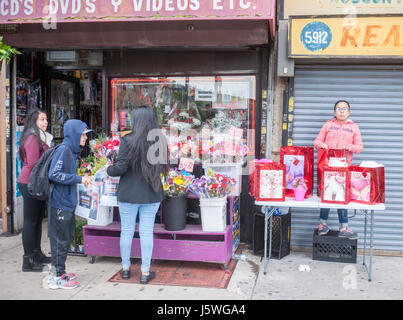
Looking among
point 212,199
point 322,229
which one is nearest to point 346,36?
point 322,229

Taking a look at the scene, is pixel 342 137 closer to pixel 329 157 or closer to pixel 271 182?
pixel 329 157

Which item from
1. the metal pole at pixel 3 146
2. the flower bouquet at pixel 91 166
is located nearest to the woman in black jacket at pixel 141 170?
the flower bouquet at pixel 91 166

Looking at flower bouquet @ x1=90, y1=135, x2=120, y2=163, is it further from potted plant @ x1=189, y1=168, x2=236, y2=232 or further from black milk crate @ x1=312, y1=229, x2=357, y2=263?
black milk crate @ x1=312, y1=229, x2=357, y2=263

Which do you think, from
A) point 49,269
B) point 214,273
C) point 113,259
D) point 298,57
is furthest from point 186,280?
point 298,57

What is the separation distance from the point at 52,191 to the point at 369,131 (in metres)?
4.01

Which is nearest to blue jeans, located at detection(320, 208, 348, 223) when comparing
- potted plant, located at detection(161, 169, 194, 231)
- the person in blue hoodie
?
potted plant, located at detection(161, 169, 194, 231)

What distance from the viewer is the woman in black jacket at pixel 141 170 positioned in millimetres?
4211

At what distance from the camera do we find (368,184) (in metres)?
4.71

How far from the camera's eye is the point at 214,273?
16.2 feet

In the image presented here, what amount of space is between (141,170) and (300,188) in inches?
72.7

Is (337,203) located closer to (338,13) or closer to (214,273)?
(214,273)

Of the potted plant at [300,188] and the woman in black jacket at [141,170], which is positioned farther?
the potted plant at [300,188]

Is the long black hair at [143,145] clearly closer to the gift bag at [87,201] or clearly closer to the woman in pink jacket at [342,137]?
the gift bag at [87,201]

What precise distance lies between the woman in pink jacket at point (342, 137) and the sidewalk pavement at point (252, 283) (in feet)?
1.49
